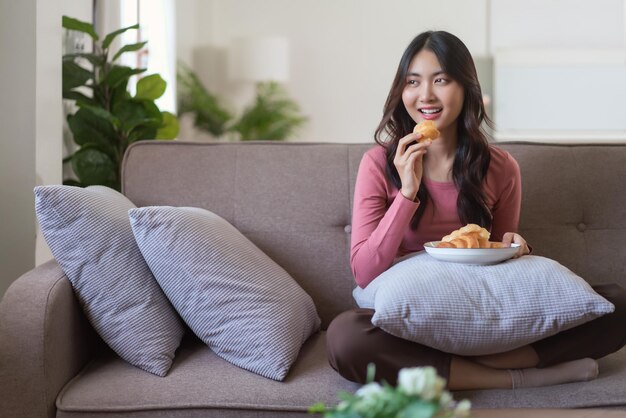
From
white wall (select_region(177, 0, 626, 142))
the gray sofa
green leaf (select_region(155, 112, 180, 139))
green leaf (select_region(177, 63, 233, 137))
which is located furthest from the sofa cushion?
white wall (select_region(177, 0, 626, 142))

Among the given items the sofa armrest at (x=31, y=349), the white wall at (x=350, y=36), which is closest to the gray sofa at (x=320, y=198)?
the sofa armrest at (x=31, y=349)

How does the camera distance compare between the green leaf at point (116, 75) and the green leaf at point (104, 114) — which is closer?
the green leaf at point (104, 114)

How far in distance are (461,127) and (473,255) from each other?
21.2 inches

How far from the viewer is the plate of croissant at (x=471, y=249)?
64.2 inches

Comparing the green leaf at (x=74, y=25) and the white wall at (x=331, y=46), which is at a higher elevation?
the white wall at (x=331, y=46)

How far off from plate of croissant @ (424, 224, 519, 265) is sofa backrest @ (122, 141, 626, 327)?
0.41 meters

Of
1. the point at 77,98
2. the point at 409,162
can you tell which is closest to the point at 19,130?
the point at 77,98

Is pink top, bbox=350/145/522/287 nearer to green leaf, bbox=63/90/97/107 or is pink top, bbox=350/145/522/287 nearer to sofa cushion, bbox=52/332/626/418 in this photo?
sofa cushion, bbox=52/332/626/418

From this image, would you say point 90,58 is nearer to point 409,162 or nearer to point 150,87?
point 150,87


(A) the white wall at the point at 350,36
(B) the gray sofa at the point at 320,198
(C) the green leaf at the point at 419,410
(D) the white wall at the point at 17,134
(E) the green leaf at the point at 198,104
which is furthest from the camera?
(A) the white wall at the point at 350,36

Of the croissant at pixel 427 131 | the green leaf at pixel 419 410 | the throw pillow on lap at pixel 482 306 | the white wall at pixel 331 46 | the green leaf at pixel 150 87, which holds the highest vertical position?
the white wall at pixel 331 46

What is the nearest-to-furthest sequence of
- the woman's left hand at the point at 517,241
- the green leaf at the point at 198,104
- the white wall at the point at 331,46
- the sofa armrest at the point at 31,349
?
the sofa armrest at the point at 31,349 < the woman's left hand at the point at 517,241 < the green leaf at the point at 198,104 < the white wall at the point at 331,46

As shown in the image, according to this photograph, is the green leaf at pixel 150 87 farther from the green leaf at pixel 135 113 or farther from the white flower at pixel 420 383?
the white flower at pixel 420 383

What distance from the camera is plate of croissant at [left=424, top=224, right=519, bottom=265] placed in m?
1.63
